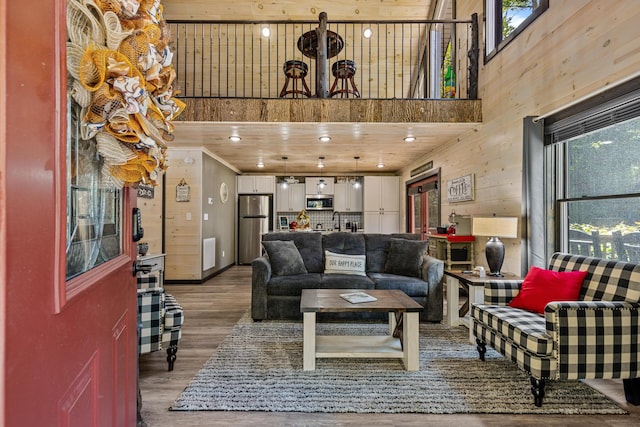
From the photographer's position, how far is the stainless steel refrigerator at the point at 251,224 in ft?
25.4

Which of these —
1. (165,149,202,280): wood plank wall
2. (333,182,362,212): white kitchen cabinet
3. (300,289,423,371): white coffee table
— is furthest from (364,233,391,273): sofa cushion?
(333,182,362,212): white kitchen cabinet

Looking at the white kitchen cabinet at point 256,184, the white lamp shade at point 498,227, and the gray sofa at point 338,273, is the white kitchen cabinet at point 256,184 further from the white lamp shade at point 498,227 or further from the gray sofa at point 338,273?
the white lamp shade at point 498,227

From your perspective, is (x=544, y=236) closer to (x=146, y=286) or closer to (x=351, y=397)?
(x=351, y=397)

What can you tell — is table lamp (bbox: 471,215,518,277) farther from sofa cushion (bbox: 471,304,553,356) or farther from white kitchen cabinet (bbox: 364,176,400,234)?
white kitchen cabinet (bbox: 364,176,400,234)

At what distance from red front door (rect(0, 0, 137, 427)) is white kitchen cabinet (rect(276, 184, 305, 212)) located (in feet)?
24.1

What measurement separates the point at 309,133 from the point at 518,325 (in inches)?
131

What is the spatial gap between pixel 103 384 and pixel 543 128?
3.63 m

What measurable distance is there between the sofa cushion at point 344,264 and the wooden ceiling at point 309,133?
1.63 metres

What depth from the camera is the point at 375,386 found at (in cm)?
219

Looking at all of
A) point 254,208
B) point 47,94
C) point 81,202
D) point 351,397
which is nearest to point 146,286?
point 351,397

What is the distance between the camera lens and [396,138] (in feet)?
15.9

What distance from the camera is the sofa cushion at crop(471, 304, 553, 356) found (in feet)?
6.28

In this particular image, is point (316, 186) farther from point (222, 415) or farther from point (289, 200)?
point (222, 415)

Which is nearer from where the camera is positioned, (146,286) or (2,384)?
(2,384)
